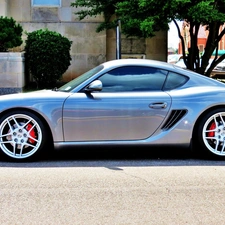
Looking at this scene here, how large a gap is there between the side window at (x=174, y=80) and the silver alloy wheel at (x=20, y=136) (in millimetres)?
1867

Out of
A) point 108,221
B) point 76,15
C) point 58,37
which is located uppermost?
point 76,15

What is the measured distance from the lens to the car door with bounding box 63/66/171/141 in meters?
5.38

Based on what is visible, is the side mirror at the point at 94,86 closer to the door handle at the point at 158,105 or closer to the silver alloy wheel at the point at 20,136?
the door handle at the point at 158,105

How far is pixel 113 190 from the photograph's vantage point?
169 inches

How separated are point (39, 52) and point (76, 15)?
151 inches

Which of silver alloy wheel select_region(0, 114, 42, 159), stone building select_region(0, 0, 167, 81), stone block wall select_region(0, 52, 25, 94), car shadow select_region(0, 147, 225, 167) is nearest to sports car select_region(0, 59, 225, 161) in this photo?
silver alloy wheel select_region(0, 114, 42, 159)

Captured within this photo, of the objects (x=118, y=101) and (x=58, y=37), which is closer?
(x=118, y=101)

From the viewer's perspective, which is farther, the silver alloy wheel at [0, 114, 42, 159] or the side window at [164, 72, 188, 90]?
the side window at [164, 72, 188, 90]

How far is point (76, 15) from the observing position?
1614 centimetres

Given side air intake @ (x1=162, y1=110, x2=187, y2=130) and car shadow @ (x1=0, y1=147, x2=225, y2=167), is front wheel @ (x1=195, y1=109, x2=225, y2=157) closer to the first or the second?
car shadow @ (x1=0, y1=147, x2=225, y2=167)

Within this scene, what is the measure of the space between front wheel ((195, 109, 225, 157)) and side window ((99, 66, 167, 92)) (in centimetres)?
79

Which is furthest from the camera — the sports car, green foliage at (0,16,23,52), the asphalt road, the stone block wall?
green foliage at (0,16,23,52)

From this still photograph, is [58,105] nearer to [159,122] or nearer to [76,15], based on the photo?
[159,122]

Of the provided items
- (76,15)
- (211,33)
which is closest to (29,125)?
(211,33)
